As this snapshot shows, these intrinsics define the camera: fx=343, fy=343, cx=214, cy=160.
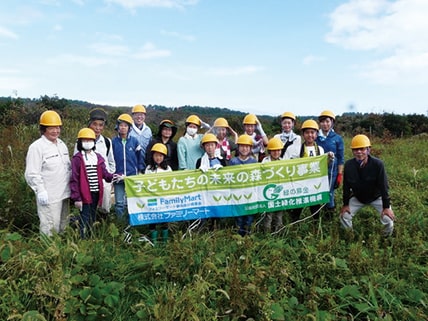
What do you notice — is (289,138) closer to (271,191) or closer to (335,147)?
(335,147)

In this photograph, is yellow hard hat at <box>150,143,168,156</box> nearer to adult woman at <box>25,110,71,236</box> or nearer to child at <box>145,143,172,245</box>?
child at <box>145,143,172,245</box>

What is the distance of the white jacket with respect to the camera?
478cm

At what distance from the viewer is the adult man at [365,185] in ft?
17.2

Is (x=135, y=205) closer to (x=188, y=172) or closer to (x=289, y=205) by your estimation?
(x=188, y=172)

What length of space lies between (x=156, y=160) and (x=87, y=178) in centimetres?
113

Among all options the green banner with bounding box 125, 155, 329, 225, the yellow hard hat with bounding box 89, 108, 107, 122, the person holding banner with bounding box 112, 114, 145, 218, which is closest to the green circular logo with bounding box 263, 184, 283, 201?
the green banner with bounding box 125, 155, 329, 225

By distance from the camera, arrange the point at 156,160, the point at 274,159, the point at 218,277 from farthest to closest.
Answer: the point at 274,159 < the point at 156,160 < the point at 218,277

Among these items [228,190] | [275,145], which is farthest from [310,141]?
[228,190]

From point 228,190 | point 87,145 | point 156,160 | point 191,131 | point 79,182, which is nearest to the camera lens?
point 79,182

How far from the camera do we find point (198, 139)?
620 cm

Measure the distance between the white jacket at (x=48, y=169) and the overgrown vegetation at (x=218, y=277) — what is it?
2.19 ft

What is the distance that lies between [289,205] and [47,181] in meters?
3.78

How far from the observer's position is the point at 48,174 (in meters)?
4.95

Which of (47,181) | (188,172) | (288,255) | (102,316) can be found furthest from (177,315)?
(47,181)
